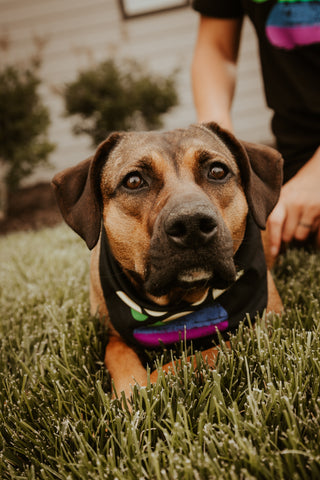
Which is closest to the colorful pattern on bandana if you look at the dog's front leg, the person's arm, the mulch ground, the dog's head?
the dog's front leg

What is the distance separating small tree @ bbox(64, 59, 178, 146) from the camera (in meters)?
7.51

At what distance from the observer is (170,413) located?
1542mm

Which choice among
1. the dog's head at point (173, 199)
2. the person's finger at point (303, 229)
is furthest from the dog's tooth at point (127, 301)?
the person's finger at point (303, 229)

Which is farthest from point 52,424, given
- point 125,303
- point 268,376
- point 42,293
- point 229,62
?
point 229,62

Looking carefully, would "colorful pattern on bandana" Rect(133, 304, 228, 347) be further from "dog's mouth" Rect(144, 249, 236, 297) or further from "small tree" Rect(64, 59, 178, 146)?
"small tree" Rect(64, 59, 178, 146)

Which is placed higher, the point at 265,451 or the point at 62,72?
the point at 62,72

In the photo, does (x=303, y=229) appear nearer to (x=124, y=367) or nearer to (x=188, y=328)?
(x=188, y=328)

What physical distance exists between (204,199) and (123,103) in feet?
19.9

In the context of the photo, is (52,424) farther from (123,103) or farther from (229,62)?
(123,103)

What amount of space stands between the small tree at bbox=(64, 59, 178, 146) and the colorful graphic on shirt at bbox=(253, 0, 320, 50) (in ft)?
14.9

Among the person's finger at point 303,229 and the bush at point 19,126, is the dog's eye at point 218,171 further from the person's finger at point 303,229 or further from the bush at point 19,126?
the bush at point 19,126

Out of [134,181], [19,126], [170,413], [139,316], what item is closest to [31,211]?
[19,126]

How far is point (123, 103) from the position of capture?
7438 millimetres

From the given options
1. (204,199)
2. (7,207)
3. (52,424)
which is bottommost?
(7,207)
